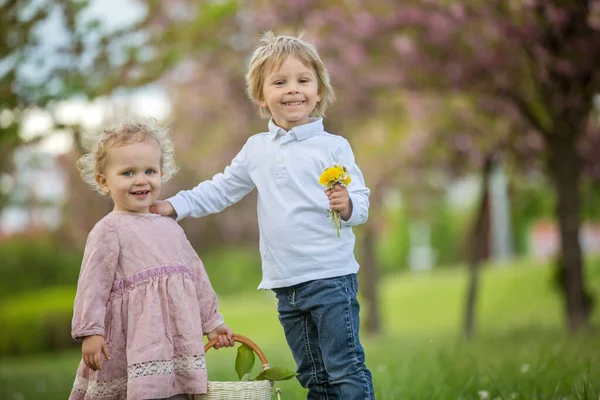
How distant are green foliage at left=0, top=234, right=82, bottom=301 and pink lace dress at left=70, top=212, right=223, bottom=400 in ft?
43.3

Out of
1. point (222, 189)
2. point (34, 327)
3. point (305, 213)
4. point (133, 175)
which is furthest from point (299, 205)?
point (34, 327)

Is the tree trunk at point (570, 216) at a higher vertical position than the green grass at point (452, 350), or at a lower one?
higher

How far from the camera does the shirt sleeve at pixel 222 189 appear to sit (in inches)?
127

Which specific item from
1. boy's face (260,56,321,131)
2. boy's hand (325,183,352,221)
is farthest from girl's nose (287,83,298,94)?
boy's hand (325,183,352,221)

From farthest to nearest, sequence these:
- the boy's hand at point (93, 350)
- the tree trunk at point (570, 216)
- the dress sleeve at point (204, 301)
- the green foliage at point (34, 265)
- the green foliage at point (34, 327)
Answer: the green foliage at point (34, 265) < the green foliage at point (34, 327) < the tree trunk at point (570, 216) < the dress sleeve at point (204, 301) < the boy's hand at point (93, 350)

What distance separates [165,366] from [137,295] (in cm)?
26

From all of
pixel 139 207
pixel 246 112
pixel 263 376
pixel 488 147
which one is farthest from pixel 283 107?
pixel 246 112

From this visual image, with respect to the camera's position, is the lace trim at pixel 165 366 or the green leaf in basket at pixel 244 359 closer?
the lace trim at pixel 165 366

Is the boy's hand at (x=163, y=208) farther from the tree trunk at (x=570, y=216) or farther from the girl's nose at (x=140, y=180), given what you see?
the tree trunk at (x=570, y=216)

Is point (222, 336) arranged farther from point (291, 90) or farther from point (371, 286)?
point (371, 286)

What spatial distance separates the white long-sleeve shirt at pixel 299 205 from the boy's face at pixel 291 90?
0.19 ft

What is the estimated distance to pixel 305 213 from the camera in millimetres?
3055

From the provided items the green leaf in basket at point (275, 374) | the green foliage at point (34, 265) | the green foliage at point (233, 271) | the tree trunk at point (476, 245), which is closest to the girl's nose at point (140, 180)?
the green leaf in basket at point (275, 374)

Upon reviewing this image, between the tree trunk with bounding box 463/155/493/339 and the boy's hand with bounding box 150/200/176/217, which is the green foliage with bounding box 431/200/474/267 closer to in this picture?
the tree trunk with bounding box 463/155/493/339
